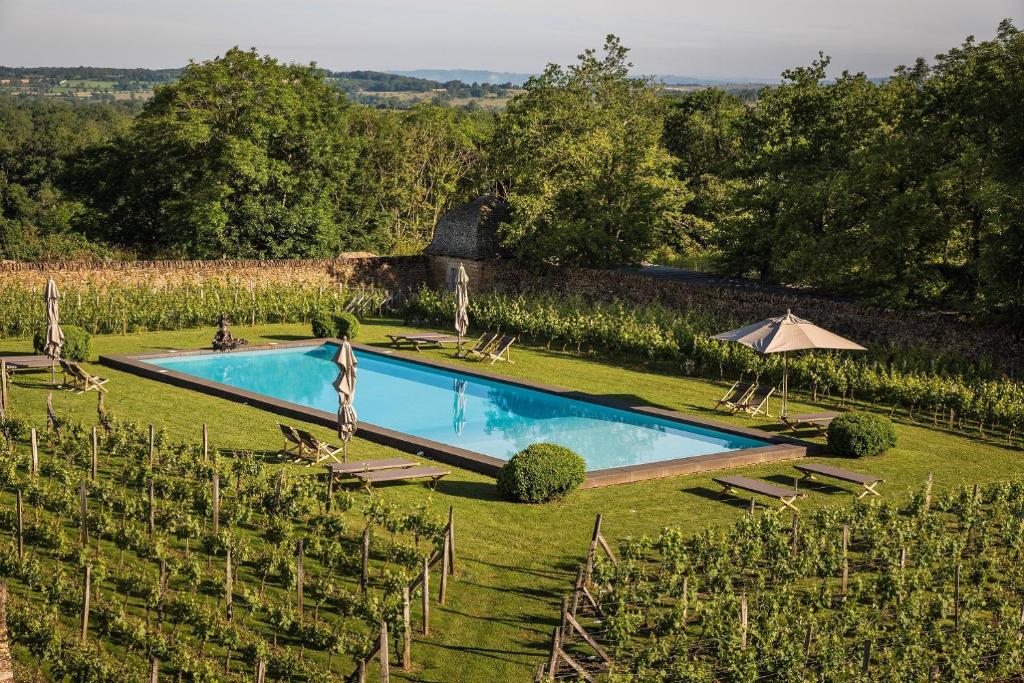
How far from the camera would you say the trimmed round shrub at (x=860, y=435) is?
19.2 m

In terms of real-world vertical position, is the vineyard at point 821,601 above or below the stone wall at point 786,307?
below

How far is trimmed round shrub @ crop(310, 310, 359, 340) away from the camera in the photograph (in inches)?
1195

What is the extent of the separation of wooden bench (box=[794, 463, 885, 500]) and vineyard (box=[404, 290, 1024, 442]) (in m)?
4.85

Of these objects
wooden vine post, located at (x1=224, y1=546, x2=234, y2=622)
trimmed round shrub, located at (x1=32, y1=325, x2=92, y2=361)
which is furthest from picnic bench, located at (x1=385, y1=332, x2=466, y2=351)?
wooden vine post, located at (x1=224, y1=546, x2=234, y2=622)

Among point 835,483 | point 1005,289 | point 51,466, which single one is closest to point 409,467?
point 51,466

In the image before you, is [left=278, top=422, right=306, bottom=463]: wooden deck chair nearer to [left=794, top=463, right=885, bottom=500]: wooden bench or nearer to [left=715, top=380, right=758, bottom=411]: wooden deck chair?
[left=794, top=463, right=885, bottom=500]: wooden bench

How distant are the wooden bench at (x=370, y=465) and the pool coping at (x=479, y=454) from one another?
4.72ft

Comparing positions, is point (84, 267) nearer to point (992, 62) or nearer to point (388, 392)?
point (388, 392)

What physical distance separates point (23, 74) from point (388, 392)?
106 meters

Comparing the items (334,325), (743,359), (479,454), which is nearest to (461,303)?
(334,325)

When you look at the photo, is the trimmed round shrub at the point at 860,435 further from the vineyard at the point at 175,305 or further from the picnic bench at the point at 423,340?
the vineyard at the point at 175,305

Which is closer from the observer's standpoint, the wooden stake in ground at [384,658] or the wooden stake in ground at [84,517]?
the wooden stake in ground at [384,658]

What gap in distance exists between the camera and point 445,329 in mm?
32469

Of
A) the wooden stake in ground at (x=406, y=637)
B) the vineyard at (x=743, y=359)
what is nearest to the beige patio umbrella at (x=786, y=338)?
the vineyard at (x=743, y=359)
